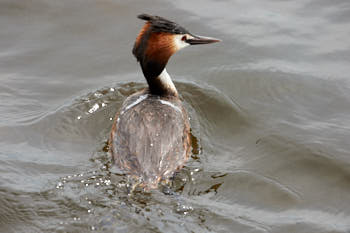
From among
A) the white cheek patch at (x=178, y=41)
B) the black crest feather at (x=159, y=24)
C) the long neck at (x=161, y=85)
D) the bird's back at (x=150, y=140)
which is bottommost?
the bird's back at (x=150, y=140)

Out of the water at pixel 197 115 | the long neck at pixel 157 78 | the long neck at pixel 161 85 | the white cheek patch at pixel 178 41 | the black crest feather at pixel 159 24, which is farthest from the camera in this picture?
the long neck at pixel 161 85

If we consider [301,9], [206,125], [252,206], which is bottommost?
[252,206]

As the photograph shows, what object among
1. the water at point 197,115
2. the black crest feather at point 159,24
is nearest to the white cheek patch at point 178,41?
the black crest feather at point 159,24

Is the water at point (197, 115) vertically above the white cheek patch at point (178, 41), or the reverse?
the white cheek patch at point (178, 41)

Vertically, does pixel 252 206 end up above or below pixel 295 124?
below

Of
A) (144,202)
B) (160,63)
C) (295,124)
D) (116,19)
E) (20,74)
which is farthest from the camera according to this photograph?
(116,19)

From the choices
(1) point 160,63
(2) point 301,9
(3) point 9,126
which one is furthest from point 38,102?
(2) point 301,9

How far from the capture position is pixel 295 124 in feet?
22.7

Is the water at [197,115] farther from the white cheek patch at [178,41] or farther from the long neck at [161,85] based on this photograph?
the white cheek patch at [178,41]

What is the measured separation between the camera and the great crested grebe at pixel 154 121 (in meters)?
5.52

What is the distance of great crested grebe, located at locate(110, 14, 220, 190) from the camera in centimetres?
552

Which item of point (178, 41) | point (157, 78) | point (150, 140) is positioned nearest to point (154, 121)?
point (150, 140)

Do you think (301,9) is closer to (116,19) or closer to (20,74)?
(116,19)

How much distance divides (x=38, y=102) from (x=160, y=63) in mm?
1922
